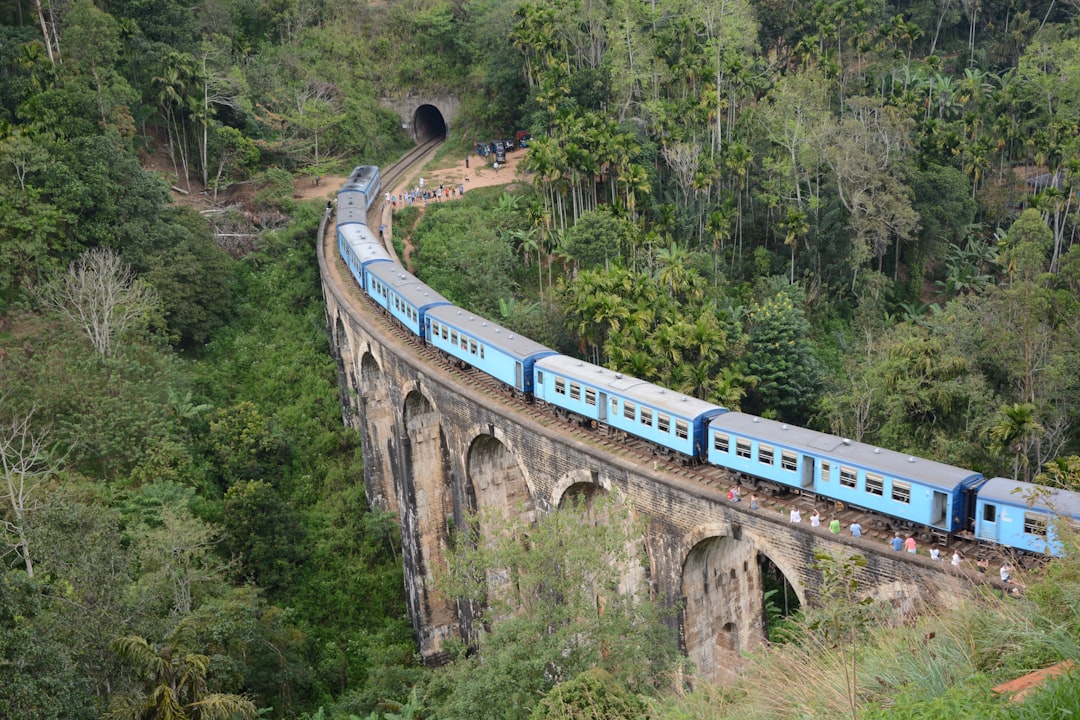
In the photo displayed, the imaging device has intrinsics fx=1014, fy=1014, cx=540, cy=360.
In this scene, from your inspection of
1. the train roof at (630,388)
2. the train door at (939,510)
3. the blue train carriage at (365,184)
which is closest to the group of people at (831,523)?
the train door at (939,510)

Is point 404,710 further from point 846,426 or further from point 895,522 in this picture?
Result: point 846,426

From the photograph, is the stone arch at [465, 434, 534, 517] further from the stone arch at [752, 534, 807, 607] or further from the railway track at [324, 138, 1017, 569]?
the stone arch at [752, 534, 807, 607]

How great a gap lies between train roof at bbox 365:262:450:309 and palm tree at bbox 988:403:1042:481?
20.6 m

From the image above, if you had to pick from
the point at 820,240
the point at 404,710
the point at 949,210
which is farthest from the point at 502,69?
the point at 404,710

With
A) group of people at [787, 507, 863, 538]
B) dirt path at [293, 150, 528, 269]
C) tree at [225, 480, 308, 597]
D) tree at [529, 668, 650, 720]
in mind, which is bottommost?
tree at [225, 480, 308, 597]

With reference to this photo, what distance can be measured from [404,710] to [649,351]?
19.9 m

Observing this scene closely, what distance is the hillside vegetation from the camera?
77.7 ft

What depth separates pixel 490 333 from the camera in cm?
3550

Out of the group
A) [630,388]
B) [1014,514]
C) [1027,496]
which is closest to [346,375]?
[630,388]

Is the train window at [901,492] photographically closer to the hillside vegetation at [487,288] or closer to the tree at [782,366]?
the hillside vegetation at [487,288]

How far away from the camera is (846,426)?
42531 mm

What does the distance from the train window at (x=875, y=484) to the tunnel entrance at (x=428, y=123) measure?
60.7m

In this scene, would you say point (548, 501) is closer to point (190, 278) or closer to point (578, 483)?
point (578, 483)

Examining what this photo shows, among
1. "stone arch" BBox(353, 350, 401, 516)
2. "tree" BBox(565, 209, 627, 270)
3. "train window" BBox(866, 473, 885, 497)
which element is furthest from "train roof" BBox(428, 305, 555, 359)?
"tree" BBox(565, 209, 627, 270)
